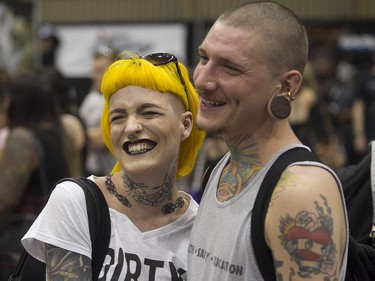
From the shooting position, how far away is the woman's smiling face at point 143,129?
3088mm

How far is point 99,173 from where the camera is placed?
24.0 ft

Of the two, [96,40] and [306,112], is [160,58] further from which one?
[96,40]

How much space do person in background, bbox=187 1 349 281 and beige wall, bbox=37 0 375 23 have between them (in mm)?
12147

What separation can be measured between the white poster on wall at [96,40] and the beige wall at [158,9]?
17.3 feet

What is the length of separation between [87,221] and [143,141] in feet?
1.08

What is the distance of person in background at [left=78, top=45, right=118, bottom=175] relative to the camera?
7238 millimetres

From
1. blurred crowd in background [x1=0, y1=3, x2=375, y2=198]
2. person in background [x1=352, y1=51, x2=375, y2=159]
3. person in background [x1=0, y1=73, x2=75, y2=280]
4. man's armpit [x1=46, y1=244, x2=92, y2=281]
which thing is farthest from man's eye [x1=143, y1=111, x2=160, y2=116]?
person in background [x1=352, y1=51, x2=375, y2=159]

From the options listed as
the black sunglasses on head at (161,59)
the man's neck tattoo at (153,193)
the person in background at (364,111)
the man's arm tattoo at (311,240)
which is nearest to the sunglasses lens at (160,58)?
the black sunglasses on head at (161,59)

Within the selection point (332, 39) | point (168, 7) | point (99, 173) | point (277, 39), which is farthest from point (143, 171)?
point (168, 7)

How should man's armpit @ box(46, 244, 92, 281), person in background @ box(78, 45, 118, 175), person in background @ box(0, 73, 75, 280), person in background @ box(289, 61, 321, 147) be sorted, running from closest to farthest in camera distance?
man's armpit @ box(46, 244, 92, 281) < person in background @ box(0, 73, 75, 280) < person in background @ box(78, 45, 118, 175) < person in background @ box(289, 61, 321, 147)

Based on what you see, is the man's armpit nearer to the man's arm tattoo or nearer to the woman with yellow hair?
the woman with yellow hair

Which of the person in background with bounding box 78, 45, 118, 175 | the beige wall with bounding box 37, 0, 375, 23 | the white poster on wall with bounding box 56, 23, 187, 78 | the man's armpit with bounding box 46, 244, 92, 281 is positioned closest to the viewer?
the man's armpit with bounding box 46, 244, 92, 281

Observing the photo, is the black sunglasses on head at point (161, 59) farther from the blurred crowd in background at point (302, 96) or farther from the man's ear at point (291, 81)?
the blurred crowd in background at point (302, 96)

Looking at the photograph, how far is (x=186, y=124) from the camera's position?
3252mm
